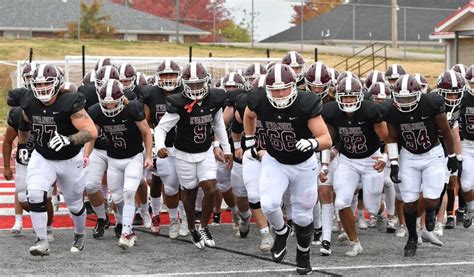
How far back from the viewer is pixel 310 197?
313 inches

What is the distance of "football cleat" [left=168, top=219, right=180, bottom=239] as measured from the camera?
9734 mm

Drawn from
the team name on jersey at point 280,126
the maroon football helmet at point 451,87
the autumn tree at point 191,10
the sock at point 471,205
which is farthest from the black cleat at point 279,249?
the autumn tree at point 191,10

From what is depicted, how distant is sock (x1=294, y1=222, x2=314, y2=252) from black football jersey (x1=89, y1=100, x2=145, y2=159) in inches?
87.0

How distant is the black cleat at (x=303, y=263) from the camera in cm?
773

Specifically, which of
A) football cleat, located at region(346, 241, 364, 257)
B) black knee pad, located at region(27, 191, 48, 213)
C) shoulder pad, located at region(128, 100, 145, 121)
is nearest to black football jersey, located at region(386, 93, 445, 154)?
football cleat, located at region(346, 241, 364, 257)

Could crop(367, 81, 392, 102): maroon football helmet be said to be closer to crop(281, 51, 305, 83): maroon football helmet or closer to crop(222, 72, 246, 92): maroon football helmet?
→ crop(281, 51, 305, 83): maroon football helmet

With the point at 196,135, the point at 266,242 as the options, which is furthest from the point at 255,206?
the point at 196,135

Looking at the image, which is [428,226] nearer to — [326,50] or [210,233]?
[210,233]

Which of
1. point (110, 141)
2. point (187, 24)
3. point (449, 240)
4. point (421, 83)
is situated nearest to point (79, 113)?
point (110, 141)

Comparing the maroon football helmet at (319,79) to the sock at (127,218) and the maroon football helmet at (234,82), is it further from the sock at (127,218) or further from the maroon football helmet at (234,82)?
the sock at (127,218)

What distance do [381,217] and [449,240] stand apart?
38.6 inches

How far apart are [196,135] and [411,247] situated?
2.38m

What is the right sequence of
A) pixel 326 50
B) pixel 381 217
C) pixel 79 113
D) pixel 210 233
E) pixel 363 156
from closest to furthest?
pixel 79 113 → pixel 363 156 → pixel 210 233 → pixel 381 217 → pixel 326 50

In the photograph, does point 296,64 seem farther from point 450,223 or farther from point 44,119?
point 44,119
